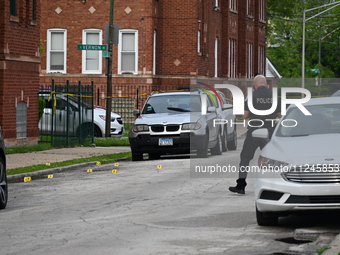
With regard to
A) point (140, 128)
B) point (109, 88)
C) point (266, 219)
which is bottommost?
point (266, 219)

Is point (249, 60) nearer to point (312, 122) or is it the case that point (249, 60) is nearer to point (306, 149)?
→ point (312, 122)

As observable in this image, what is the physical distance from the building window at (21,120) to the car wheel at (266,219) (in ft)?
56.3

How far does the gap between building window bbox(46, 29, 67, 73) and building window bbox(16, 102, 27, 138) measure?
16.9 m

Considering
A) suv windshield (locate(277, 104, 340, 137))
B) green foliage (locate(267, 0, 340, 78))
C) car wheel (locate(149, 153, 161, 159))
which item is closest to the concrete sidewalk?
car wheel (locate(149, 153, 161, 159))

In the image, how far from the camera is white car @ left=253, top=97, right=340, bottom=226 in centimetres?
1135

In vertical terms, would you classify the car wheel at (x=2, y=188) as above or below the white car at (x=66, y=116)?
below

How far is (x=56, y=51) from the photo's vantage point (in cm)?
4569

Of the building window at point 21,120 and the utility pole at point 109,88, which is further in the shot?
the utility pole at point 109,88

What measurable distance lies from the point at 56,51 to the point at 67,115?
16787 millimetres

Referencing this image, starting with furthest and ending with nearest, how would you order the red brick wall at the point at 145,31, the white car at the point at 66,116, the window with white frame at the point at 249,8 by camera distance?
the window with white frame at the point at 249,8 < the red brick wall at the point at 145,31 < the white car at the point at 66,116

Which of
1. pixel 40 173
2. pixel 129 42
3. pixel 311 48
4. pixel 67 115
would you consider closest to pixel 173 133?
pixel 40 173

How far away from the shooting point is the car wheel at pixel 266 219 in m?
11.9

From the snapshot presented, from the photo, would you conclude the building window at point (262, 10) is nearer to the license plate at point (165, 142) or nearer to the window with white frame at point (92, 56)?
the window with white frame at point (92, 56)

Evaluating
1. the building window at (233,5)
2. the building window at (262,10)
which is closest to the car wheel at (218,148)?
the building window at (233,5)
